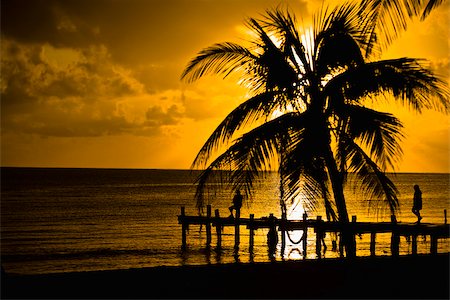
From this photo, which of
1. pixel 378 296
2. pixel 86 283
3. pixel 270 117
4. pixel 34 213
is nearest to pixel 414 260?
pixel 378 296

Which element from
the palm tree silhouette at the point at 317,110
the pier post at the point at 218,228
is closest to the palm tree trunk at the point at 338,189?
the palm tree silhouette at the point at 317,110

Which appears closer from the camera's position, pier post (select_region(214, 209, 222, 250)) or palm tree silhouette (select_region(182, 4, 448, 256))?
palm tree silhouette (select_region(182, 4, 448, 256))

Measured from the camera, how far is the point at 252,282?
976 centimetres

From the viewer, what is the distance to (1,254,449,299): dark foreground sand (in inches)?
351

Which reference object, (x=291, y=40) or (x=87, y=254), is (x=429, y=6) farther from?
(x=87, y=254)

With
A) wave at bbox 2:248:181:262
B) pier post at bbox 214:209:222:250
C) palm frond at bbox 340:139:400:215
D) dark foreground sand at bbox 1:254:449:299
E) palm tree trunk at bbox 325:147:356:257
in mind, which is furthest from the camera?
wave at bbox 2:248:181:262

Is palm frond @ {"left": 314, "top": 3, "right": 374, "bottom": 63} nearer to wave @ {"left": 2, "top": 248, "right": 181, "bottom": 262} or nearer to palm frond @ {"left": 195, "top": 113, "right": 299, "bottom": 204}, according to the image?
palm frond @ {"left": 195, "top": 113, "right": 299, "bottom": 204}

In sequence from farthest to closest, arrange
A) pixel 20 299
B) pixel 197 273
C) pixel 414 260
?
pixel 414 260, pixel 197 273, pixel 20 299

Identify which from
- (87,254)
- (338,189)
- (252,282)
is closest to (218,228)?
(87,254)

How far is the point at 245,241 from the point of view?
40250mm

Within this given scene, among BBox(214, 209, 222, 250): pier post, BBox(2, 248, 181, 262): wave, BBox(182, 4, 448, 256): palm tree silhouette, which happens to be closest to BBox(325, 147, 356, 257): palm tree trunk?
BBox(182, 4, 448, 256): palm tree silhouette

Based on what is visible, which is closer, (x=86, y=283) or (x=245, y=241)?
(x=86, y=283)

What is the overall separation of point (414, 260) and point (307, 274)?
9.30ft

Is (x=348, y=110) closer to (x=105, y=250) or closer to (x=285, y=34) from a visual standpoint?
(x=285, y=34)
